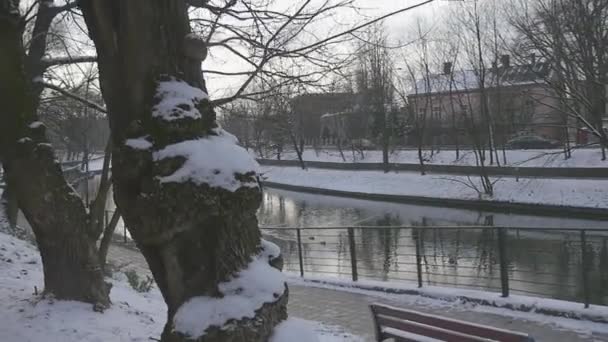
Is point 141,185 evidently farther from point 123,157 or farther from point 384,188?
point 384,188

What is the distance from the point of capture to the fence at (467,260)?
426 inches

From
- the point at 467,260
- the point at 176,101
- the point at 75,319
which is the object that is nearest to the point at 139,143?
the point at 176,101

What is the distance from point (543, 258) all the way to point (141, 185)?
13792 mm

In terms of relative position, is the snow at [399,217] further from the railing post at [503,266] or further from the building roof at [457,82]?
the railing post at [503,266]

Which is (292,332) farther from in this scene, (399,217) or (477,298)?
(399,217)

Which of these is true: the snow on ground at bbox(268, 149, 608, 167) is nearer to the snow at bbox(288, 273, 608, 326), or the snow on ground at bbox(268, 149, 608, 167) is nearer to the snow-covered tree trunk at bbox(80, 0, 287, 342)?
the snow at bbox(288, 273, 608, 326)

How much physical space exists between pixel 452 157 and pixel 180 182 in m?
36.7

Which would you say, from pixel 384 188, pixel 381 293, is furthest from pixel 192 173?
pixel 384 188

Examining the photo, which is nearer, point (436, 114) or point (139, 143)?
point (139, 143)

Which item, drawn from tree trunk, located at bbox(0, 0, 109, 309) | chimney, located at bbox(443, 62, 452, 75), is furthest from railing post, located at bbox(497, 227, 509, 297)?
chimney, located at bbox(443, 62, 452, 75)

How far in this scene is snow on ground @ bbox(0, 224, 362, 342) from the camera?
477 cm

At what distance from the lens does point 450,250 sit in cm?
1543

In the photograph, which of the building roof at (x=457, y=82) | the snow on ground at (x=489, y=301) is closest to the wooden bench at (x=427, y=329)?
the snow on ground at (x=489, y=301)

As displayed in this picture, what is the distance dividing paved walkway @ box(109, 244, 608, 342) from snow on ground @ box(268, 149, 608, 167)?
599 inches
